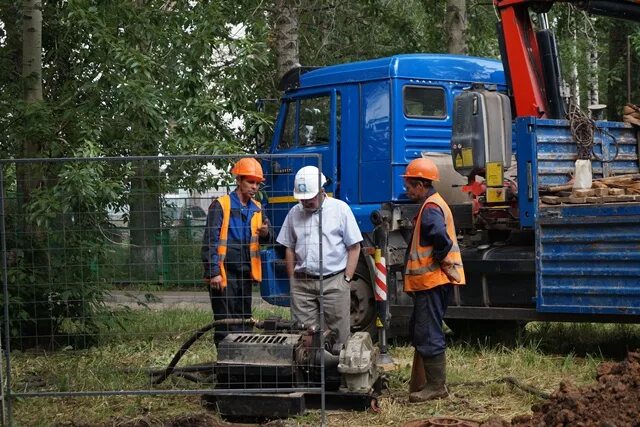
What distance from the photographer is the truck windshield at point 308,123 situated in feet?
37.5

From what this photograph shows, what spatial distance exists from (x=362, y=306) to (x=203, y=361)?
2.30 m

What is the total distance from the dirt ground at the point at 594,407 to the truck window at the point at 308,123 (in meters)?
5.20

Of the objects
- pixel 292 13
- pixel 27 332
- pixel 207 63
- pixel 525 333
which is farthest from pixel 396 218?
pixel 292 13

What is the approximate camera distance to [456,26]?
15.2 metres

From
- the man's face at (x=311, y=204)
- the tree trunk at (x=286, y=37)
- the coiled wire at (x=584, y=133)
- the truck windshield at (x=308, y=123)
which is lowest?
the man's face at (x=311, y=204)

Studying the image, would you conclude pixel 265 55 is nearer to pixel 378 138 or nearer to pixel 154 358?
pixel 378 138

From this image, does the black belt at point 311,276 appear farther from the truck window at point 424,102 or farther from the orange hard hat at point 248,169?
the truck window at point 424,102

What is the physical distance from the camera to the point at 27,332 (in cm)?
1067

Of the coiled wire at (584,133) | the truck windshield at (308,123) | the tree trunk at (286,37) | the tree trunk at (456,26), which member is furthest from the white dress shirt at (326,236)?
the tree trunk at (456,26)

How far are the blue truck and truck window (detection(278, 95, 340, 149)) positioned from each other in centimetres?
2

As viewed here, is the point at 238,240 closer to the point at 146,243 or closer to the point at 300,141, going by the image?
the point at 146,243

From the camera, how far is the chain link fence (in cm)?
743

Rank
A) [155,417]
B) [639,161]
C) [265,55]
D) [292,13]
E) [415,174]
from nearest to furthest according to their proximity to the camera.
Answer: [155,417]
[415,174]
[639,161]
[265,55]
[292,13]

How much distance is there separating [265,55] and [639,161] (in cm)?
407
